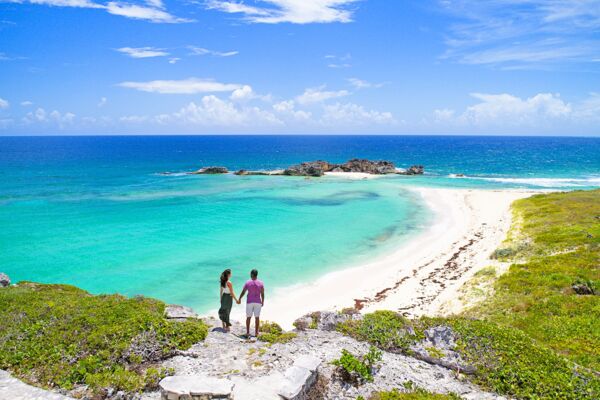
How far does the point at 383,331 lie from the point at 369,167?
92318 millimetres

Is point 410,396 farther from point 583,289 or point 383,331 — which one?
point 583,289

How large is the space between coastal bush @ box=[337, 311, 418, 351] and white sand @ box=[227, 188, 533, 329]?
7.66 metres

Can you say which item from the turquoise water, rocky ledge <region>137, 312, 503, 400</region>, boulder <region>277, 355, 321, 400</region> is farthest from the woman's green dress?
the turquoise water

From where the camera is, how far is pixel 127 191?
235ft

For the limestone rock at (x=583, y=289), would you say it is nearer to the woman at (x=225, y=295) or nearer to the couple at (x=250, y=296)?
the couple at (x=250, y=296)

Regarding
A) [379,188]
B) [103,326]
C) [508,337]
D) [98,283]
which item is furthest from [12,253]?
[379,188]

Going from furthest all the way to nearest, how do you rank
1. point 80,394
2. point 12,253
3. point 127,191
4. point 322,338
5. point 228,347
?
point 127,191 < point 12,253 < point 322,338 < point 228,347 < point 80,394

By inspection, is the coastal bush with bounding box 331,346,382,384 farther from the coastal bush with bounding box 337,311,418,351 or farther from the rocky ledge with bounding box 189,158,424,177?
the rocky ledge with bounding box 189,158,424,177

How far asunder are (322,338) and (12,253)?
35.1 metres

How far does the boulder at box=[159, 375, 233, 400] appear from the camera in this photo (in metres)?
9.07

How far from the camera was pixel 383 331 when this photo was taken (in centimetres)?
1368

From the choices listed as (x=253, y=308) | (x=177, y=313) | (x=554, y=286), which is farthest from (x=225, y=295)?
(x=554, y=286)

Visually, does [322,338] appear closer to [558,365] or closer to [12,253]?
[558,365]

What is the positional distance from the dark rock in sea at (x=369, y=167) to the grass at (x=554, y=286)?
62658mm
